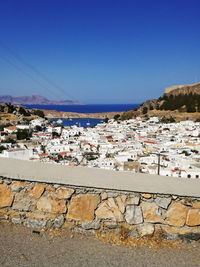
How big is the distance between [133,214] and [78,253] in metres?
0.73

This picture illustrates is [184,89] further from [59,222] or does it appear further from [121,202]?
[59,222]

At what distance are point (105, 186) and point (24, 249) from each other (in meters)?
1.07

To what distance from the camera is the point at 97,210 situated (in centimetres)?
293

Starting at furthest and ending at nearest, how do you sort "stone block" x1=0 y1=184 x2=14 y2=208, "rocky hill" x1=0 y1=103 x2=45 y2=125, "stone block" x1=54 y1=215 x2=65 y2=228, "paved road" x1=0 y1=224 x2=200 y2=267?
1. "rocky hill" x1=0 y1=103 x2=45 y2=125
2. "stone block" x1=0 y1=184 x2=14 y2=208
3. "stone block" x1=54 y1=215 x2=65 y2=228
4. "paved road" x1=0 y1=224 x2=200 y2=267

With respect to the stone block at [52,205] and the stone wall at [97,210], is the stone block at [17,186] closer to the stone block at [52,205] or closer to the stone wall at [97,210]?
the stone wall at [97,210]

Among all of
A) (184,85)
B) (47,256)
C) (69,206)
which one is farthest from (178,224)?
(184,85)

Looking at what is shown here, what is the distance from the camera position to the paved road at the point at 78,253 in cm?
243

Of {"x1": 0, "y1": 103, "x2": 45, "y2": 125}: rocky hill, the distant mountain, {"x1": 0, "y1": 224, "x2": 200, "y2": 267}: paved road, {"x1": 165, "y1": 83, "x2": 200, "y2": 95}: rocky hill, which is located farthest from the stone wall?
{"x1": 165, "y1": 83, "x2": 200, "y2": 95}: rocky hill

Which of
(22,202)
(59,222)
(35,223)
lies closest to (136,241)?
(59,222)

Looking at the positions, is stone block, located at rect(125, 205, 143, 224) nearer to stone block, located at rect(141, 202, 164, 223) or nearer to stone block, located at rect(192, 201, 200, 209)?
stone block, located at rect(141, 202, 164, 223)

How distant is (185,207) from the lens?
9.19 ft

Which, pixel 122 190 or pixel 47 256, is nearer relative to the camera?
pixel 47 256

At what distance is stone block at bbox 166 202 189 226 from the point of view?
2.80 m

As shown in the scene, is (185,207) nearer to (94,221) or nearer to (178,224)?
(178,224)
